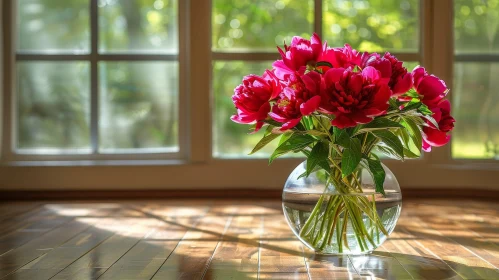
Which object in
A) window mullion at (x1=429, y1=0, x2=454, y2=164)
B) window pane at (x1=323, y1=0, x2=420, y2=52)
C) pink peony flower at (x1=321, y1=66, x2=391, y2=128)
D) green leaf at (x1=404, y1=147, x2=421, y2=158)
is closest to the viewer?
pink peony flower at (x1=321, y1=66, x2=391, y2=128)

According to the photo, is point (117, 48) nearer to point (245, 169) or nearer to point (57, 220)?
point (245, 169)

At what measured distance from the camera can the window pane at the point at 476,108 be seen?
4.06 metres

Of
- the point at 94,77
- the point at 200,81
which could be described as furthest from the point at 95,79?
the point at 200,81

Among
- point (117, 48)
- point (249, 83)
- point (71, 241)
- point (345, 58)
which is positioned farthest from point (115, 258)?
A: point (117, 48)

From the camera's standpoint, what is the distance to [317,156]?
179 cm

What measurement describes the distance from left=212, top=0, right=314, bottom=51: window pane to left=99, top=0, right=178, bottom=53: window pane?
27cm

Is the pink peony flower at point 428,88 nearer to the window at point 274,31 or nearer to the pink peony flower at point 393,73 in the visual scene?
the pink peony flower at point 393,73

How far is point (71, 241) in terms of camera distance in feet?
8.04

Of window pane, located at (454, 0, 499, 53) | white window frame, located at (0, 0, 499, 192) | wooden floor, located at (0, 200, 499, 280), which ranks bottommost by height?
wooden floor, located at (0, 200, 499, 280)

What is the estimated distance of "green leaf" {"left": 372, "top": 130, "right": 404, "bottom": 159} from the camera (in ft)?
5.76

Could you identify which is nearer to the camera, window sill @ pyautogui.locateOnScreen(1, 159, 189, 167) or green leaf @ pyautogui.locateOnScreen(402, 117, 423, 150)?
green leaf @ pyautogui.locateOnScreen(402, 117, 423, 150)

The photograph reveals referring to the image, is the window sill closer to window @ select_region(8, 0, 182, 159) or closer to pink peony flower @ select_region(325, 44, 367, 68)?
window @ select_region(8, 0, 182, 159)

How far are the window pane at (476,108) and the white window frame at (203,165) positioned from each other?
0.26ft

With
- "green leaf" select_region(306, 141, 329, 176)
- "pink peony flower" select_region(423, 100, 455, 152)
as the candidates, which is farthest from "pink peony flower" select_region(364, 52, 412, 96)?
"green leaf" select_region(306, 141, 329, 176)
